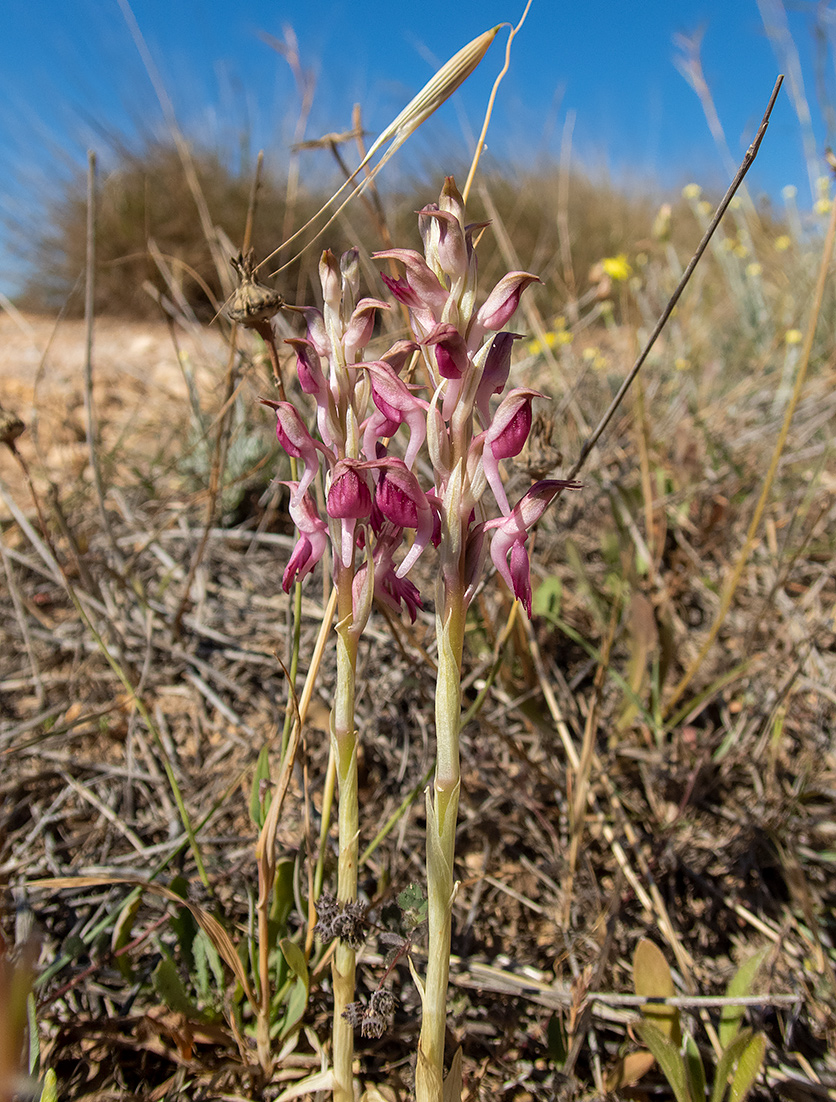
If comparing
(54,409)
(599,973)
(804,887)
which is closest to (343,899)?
(599,973)

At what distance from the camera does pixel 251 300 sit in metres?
0.85

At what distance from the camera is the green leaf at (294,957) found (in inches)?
34.2

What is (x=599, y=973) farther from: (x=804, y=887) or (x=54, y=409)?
(x=54, y=409)

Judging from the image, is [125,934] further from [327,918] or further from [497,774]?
[497,774]

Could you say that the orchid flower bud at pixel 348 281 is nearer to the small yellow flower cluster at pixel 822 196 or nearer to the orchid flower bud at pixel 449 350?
the orchid flower bud at pixel 449 350

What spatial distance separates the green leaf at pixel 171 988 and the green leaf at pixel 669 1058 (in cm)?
65

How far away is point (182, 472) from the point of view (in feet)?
7.91

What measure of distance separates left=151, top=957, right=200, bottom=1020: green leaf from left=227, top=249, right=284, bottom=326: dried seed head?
2.95 feet

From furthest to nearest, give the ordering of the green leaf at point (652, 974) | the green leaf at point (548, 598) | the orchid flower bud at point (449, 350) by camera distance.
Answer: the green leaf at point (548, 598) < the green leaf at point (652, 974) < the orchid flower bud at point (449, 350)

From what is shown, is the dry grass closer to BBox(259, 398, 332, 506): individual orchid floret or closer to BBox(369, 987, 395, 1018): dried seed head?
BBox(369, 987, 395, 1018): dried seed head

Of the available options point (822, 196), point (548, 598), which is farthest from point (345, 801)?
point (822, 196)

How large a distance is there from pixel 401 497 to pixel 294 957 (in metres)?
0.64

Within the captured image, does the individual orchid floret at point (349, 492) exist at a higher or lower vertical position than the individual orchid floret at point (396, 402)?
lower

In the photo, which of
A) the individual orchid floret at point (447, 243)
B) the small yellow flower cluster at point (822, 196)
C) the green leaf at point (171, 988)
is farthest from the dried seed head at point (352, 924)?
the small yellow flower cluster at point (822, 196)
